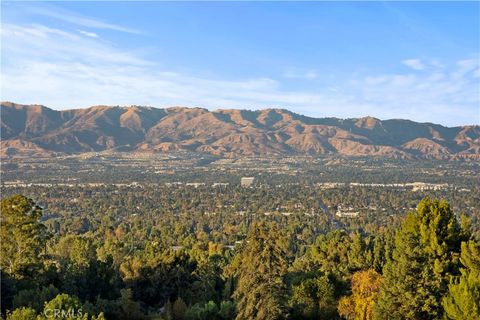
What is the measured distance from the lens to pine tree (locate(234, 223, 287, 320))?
27812 millimetres

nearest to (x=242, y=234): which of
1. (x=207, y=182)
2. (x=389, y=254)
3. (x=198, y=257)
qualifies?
(x=198, y=257)

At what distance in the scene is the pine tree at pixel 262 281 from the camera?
27.8 m

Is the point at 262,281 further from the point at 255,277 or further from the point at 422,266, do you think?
the point at 422,266

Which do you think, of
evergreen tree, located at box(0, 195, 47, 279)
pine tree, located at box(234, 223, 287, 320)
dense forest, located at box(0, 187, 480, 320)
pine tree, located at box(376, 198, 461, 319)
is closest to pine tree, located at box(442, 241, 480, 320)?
dense forest, located at box(0, 187, 480, 320)

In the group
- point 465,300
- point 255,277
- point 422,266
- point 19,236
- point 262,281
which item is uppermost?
point 422,266

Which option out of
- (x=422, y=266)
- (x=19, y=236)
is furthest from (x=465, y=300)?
(x=19, y=236)

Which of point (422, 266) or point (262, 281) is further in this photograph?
point (422, 266)

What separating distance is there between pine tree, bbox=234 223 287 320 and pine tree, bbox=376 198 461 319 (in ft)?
18.9

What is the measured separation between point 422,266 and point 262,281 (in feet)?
28.3

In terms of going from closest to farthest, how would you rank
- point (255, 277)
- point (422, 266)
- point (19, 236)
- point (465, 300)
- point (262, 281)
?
point (465, 300) → point (255, 277) → point (262, 281) → point (422, 266) → point (19, 236)

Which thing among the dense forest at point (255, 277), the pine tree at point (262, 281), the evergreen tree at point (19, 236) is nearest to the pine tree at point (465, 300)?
the dense forest at point (255, 277)

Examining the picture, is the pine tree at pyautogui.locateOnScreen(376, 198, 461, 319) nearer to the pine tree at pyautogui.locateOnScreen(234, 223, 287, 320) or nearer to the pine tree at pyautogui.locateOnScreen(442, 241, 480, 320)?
the pine tree at pyautogui.locateOnScreen(442, 241, 480, 320)

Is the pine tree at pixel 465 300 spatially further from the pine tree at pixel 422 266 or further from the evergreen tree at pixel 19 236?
the evergreen tree at pixel 19 236

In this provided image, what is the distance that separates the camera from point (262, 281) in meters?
28.2
